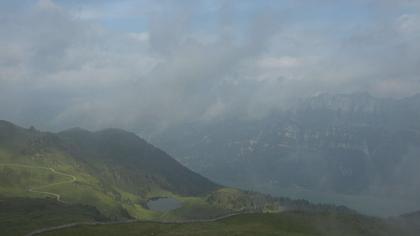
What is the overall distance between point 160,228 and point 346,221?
8888cm

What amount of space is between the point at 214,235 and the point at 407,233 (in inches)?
4341

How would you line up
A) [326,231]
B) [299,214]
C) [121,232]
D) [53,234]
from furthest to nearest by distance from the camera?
[299,214] < [326,231] < [121,232] < [53,234]

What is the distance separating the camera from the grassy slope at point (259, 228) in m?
116

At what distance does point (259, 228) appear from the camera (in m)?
132

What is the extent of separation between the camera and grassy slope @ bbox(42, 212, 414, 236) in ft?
380

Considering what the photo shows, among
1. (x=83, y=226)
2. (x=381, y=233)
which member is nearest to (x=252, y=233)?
(x=83, y=226)

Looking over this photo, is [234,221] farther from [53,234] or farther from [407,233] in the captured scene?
[407,233]

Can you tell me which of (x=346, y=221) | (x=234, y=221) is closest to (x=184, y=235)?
(x=234, y=221)

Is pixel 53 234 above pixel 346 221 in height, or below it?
below

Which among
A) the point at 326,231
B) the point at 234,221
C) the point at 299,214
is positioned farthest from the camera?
the point at 299,214

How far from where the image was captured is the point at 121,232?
116m

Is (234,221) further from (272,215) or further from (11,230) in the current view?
(11,230)

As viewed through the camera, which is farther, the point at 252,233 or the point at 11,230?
the point at 11,230

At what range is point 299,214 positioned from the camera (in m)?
184
